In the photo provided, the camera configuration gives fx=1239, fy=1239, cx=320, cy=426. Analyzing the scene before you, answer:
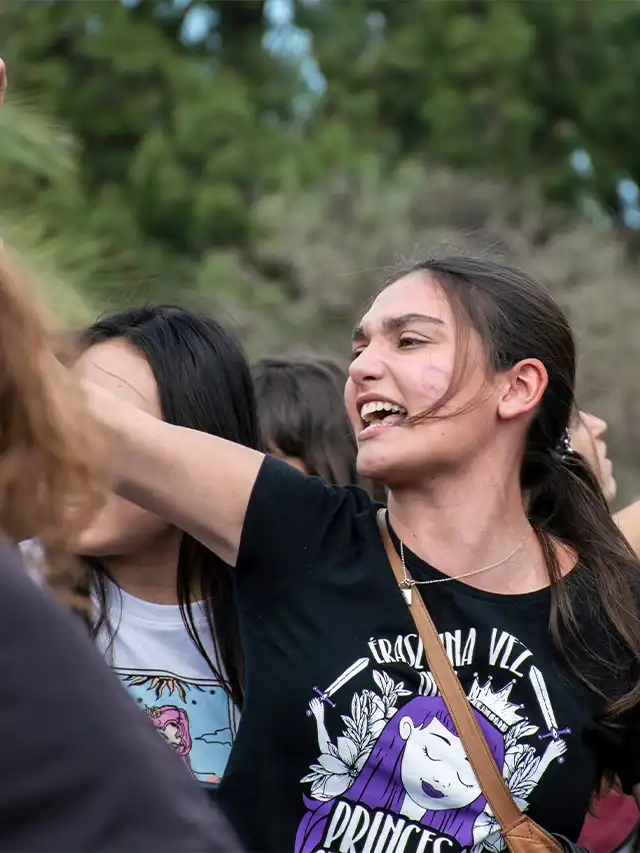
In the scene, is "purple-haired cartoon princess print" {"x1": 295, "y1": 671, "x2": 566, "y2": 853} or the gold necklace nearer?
"purple-haired cartoon princess print" {"x1": 295, "y1": 671, "x2": 566, "y2": 853}

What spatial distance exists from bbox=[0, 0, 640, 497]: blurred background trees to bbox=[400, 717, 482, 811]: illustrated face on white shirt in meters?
8.69

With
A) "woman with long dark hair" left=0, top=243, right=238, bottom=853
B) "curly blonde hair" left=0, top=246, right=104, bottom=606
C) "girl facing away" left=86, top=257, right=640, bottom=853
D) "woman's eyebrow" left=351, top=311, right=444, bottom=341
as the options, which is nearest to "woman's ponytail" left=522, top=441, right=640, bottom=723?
"girl facing away" left=86, top=257, right=640, bottom=853

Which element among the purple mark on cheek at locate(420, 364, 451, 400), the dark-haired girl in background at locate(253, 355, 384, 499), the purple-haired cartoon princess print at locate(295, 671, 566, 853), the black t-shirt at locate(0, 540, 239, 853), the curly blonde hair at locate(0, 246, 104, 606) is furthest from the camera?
the dark-haired girl in background at locate(253, 355, 384, 499)

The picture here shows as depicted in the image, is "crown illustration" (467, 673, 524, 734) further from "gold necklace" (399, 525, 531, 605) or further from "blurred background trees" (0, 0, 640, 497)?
"blurred background trees" (0, 0, 640, 497)

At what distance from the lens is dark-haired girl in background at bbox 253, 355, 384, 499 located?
339 cm

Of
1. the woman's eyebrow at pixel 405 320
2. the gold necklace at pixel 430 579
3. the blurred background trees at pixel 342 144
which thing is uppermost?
the blurred background trees at pixel 342 144

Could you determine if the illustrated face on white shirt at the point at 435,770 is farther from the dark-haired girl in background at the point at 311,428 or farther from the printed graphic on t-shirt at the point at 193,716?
the dark-haired girl in background at the point at 311,428

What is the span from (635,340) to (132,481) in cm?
1049

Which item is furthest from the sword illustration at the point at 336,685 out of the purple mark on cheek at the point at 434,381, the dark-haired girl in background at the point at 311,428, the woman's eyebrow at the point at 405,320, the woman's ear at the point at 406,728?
the dark-haired girl in background at the point at 311,428

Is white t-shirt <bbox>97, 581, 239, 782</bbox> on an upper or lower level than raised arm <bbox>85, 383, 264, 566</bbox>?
lower

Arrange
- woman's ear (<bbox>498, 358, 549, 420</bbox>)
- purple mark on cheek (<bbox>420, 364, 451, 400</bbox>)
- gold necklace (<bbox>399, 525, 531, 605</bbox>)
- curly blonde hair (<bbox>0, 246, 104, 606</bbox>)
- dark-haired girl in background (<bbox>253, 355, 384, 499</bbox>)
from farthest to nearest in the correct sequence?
dark-haired girl in background (<bbox>253, 355, 384, 499</bbox>)
woman's ear (<bbox>498, 358, 549, 420</bbox>)
purple mark on cheek (<bbox>420, 364, 451, 400</bbox>)
gold necklace (<bbox>399, 525, 531, 605</bbox>)
curly blonde hair (<bbox>0, 246, 104, 606</bbox>)

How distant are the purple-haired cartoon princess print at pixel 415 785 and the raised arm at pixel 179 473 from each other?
0.42 metres

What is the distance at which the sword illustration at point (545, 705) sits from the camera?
7.10 feet

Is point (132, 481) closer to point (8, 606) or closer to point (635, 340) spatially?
point (8, 606)
